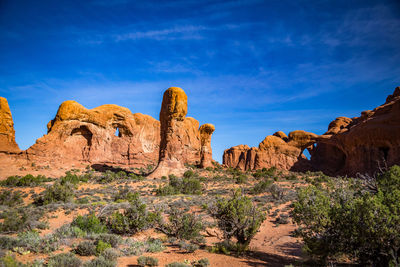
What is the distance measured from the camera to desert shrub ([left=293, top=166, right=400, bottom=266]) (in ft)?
14.6

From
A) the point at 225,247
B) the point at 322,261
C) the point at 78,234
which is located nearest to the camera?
the point at 322,261

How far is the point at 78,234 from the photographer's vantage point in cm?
771

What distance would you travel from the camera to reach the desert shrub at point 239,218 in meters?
6.95

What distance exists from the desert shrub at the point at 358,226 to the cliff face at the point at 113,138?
20443mm

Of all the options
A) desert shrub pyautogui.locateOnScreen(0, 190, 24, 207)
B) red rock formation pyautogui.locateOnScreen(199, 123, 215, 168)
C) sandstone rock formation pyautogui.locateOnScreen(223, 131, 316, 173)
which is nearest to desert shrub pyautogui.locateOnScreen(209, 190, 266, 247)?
desert shrub pyautogui.locateOnScreen(0, 190, 24, 207)

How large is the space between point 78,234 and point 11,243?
1.84 meters

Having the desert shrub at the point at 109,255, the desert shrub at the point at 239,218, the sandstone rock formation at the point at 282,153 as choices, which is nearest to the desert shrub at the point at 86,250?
the desert shrub at the point at 109,255

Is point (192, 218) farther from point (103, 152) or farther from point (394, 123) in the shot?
point (103, 152)

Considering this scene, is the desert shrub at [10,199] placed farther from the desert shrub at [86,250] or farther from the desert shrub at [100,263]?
the desert shrub at [100,263]

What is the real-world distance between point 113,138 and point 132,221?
2952 cm

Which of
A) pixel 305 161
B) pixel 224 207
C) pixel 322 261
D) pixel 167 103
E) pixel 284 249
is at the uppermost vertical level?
pixel 167 103

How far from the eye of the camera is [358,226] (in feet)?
15.9

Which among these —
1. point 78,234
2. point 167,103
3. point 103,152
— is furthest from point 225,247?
point 103,152

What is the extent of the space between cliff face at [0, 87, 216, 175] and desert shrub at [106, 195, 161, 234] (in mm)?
15463
